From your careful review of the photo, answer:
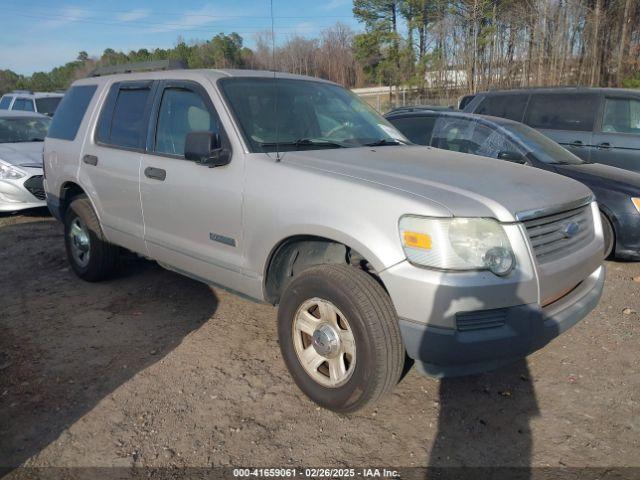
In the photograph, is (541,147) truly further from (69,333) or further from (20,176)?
(20,176)

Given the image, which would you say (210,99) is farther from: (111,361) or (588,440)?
(588,440)

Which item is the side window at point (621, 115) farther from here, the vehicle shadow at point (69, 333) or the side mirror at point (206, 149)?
the side mirror at point (206, 149)

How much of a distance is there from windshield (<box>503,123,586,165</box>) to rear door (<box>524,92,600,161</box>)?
181cm

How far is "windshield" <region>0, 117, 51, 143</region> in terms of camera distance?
29.9ft

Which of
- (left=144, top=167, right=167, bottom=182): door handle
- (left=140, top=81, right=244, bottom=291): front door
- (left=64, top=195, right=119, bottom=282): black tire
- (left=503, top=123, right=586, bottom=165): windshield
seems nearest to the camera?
(left=140, top=81, right=244, bottom=291): front door

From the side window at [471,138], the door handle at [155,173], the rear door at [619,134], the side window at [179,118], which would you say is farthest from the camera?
the rear door at [619,134]

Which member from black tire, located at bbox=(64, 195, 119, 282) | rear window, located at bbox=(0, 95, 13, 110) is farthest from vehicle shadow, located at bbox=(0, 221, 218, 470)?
rear window, located at bbox=(0, 95, 13, 110)

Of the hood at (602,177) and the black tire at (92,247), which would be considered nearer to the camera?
the black tire at (92,247)

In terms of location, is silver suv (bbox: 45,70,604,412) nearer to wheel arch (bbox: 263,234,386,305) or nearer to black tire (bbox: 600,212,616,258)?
wheel arch (bbox: 263,234,386,305)

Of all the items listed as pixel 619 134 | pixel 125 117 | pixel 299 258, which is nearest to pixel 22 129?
pixel 125 117

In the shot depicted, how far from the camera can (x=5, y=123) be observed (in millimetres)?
9352

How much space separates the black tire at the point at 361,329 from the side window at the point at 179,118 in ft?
4.72

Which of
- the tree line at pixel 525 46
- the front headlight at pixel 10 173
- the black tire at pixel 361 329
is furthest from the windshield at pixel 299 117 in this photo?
the tree line at pixel 525 46

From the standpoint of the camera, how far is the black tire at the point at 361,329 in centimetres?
269
